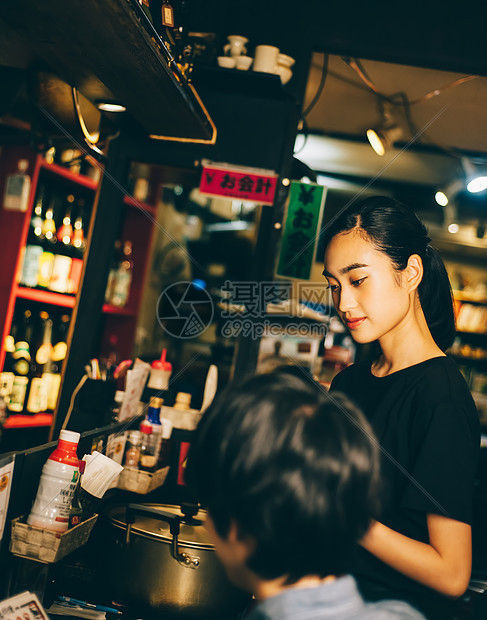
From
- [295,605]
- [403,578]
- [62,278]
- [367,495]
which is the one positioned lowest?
[403,578]

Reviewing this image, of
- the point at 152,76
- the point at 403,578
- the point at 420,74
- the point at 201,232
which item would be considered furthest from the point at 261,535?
the point at 201,232

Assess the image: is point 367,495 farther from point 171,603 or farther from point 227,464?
point 171,603

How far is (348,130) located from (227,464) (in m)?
3.95

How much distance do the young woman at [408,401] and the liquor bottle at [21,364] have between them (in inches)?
91.9

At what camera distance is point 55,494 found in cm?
153

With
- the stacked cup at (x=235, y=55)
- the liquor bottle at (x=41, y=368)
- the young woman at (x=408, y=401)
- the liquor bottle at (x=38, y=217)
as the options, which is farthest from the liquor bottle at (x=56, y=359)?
the young woman at (x=408, y=401)

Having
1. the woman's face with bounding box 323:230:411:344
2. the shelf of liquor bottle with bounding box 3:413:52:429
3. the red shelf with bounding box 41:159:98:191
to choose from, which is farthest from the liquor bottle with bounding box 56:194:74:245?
the woman's face with bounding box 323:230:411:344

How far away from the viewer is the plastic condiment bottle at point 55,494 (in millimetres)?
1518

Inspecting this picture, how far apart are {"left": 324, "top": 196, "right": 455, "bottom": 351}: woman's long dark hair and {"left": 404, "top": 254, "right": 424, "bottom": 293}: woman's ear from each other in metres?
0.01

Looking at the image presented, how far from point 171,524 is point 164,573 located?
6.1 inches

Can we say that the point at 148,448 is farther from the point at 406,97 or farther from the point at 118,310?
the point at 406,97

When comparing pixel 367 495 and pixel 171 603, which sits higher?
pixel 367 495

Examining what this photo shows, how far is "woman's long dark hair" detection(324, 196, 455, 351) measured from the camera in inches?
60.0

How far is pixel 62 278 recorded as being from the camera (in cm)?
364
